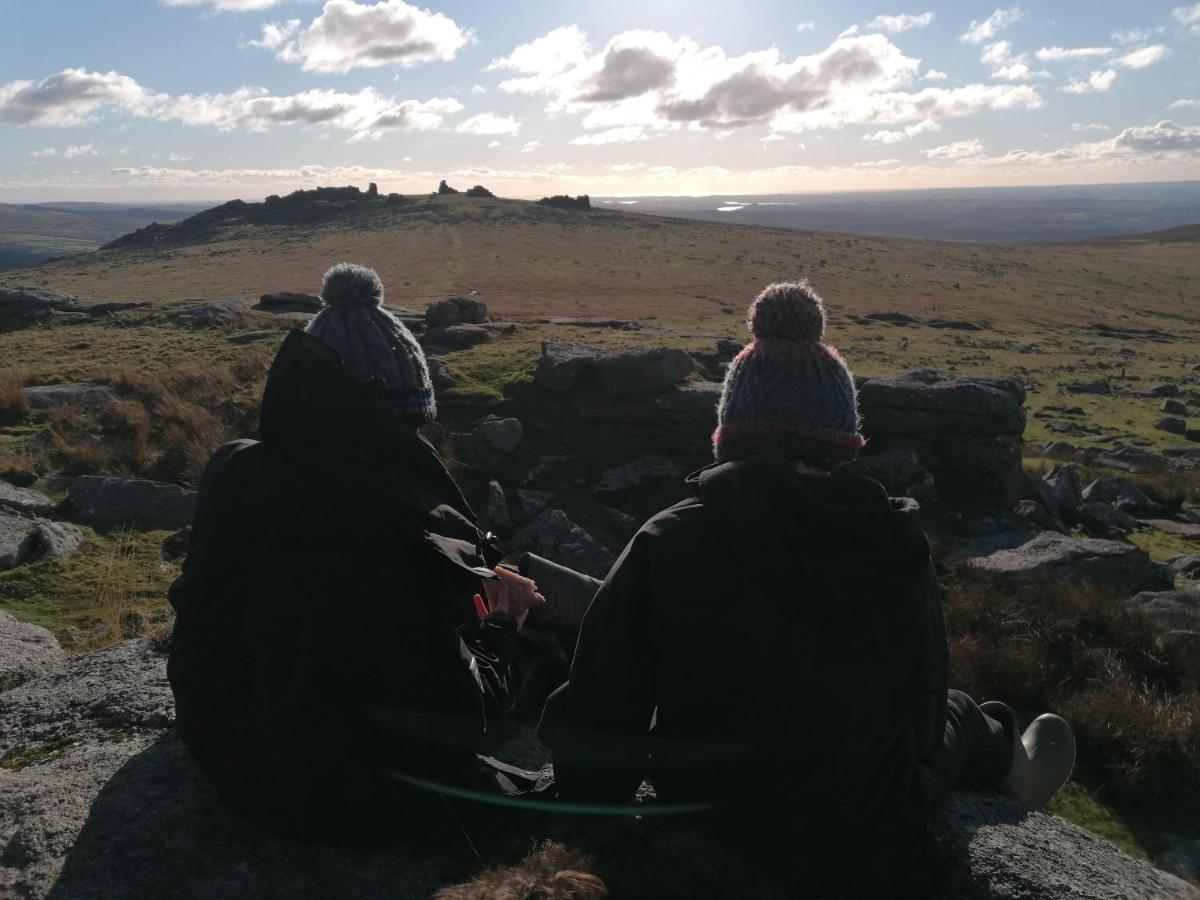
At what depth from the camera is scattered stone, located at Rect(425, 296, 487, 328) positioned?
59.3ft

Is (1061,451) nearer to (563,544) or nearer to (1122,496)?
(1122,496)

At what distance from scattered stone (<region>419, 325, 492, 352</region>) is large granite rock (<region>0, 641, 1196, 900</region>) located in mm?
11157

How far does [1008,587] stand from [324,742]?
6.65 m

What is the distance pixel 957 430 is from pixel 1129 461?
657cm

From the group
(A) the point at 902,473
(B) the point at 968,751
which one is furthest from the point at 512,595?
(A) the point at 902,473

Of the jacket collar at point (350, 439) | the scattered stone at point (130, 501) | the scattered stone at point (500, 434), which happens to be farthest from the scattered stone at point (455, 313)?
the jacket collar at point (350, 439)

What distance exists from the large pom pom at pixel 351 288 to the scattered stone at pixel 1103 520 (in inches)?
410

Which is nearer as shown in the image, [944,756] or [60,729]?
[944,756]

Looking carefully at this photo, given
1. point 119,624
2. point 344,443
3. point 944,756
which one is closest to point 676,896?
point 944,756

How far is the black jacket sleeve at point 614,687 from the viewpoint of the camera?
2.78 metres

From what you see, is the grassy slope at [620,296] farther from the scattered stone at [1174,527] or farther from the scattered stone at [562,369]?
the scattered stone at [562,369]

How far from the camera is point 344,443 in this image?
9.68 feet

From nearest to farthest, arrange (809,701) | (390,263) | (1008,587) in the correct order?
(809,701) → (1008,587) → (390,263)

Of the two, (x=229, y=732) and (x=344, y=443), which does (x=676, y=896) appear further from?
(x=344, y=443)
